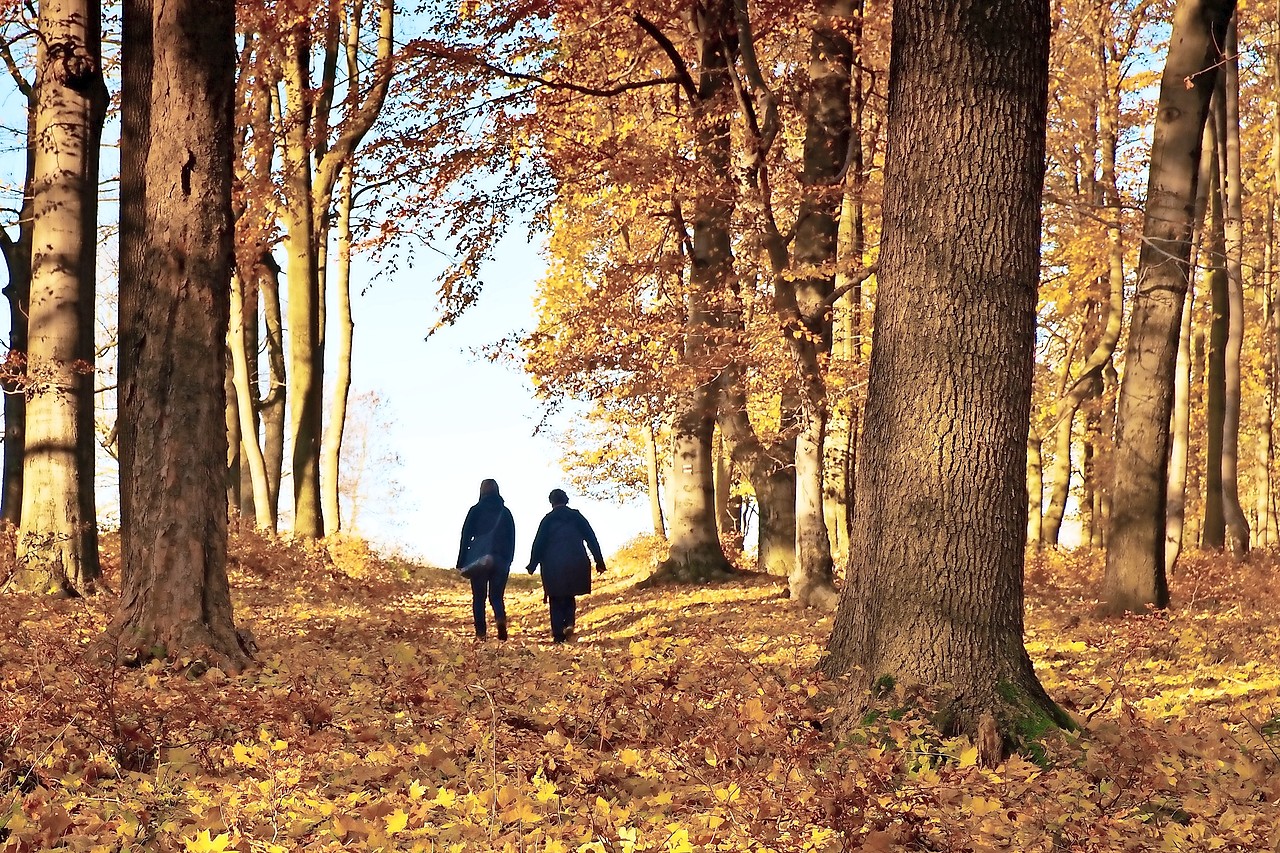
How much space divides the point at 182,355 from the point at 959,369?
18.2ft

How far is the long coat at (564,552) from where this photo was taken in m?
12.8

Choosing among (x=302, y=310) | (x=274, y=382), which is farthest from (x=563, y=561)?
(x=274, y=382)

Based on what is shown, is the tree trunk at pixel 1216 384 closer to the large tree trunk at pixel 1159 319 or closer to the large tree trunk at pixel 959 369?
the large tree trunk at pixel 1159 319

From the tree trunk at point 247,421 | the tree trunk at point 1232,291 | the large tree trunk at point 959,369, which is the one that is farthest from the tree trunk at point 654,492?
the large tree trunk at point 959,369

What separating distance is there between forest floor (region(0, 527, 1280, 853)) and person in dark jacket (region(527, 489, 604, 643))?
3159 mm

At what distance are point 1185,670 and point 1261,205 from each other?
61.6 feet

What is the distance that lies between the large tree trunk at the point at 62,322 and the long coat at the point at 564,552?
15.9ft

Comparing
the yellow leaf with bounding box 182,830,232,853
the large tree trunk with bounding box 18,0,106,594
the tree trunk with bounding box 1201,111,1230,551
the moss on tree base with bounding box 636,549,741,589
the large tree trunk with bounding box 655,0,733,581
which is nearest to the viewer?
the yellow leaf with bounding box 182,830,232,853

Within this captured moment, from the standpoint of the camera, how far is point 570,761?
17.4ft

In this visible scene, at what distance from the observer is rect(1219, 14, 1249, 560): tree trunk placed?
1570 cm

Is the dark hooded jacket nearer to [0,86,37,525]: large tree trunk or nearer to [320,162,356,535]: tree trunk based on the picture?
[320,162,356,535]: tree trunk

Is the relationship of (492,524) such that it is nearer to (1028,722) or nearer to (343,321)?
(343,321)

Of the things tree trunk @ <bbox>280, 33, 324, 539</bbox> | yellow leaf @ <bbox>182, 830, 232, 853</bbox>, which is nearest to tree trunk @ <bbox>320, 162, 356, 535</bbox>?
tree trunk @ <bbox>280, 33, 324, 539</bbox>

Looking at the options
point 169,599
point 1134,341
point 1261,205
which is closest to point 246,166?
point 169,599
